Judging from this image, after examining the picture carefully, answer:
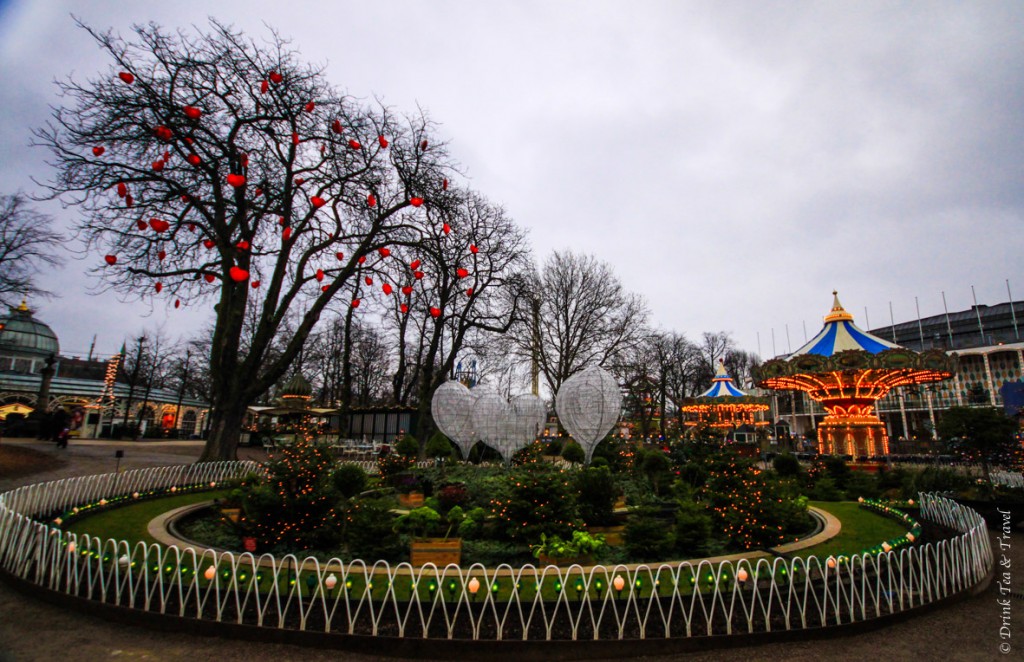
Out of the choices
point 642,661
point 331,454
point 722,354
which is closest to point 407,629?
point 642,661

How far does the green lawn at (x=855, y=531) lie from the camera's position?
8641 mm

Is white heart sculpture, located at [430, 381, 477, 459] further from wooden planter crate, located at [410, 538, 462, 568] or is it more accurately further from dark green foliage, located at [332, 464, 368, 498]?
wooden planter crate, located at [410, 538, 462, 568]

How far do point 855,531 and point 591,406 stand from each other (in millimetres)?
7382

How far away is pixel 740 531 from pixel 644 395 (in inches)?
1344

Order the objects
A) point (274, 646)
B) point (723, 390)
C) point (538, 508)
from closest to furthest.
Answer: point (274, 646) → point (538, 508) → point (723, 390)

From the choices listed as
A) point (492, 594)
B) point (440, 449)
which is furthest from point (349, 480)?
point (440, 449)

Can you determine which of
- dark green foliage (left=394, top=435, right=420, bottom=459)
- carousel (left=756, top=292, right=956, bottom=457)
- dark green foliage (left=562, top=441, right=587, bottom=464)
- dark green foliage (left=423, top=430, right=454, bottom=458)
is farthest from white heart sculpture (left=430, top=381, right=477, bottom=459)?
carousel (left=756, top=292, right=956, bottom=457)

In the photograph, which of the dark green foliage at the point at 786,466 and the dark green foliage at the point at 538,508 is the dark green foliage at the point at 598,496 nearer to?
the dark green foliage at the point at 538,508

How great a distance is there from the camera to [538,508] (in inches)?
352

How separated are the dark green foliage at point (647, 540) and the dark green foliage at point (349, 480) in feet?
26.3

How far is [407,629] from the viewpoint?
522 centimetres

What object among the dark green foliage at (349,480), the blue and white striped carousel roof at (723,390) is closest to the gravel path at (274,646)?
the dark green foliage at (349,480)

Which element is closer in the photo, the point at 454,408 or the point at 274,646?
the point at 274,646

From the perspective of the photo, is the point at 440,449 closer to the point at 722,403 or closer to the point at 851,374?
the point at 851,374
